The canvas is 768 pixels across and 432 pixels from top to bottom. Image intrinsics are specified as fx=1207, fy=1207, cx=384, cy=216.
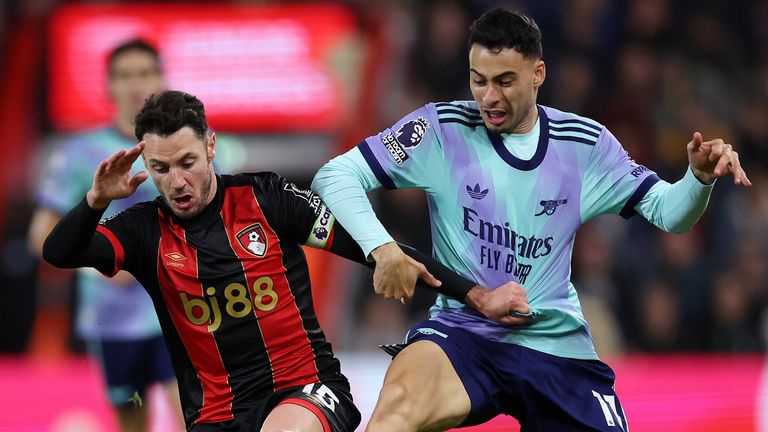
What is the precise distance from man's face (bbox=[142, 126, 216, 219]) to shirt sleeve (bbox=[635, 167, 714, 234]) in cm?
162

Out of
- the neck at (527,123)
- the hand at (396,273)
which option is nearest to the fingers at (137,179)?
the hand at (396,273)

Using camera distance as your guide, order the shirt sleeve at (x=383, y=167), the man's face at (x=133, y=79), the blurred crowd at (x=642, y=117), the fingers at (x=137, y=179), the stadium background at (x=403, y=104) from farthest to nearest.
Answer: the stadium background at (x=403, y=104) < the blurred crowd at (x=642, y=117) < the man's face at (x=133, y=79) < the shirt sleeve at (x=383, y=167) < the fingers at (x=137, y=179)

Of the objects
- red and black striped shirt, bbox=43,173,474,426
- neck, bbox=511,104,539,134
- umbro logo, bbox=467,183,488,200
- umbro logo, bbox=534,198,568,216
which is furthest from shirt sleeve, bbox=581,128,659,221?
red and black striped shirt, bbox=43,173,474,426

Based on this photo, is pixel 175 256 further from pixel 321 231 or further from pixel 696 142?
pixel 696 142

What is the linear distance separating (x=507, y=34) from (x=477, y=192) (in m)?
0.58

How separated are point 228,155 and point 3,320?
4640mm

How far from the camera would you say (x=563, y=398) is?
171 inches

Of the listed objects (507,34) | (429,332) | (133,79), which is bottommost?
(429,332)

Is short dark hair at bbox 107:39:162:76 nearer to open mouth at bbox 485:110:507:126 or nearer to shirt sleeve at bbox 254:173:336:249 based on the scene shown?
shirt sleeve at bbox 254:173:336:249

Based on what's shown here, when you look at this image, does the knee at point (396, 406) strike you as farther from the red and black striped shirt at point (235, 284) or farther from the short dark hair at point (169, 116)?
the short dark hair at point (169, 116)

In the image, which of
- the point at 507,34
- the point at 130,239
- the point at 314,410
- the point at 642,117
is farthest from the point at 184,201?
the point at 642,117

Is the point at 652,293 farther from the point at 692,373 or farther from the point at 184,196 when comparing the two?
the point at 184,196

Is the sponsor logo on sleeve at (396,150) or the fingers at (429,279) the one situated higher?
the sponsor logo on sleeve at (396,150)

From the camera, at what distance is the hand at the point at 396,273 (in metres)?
3.94
